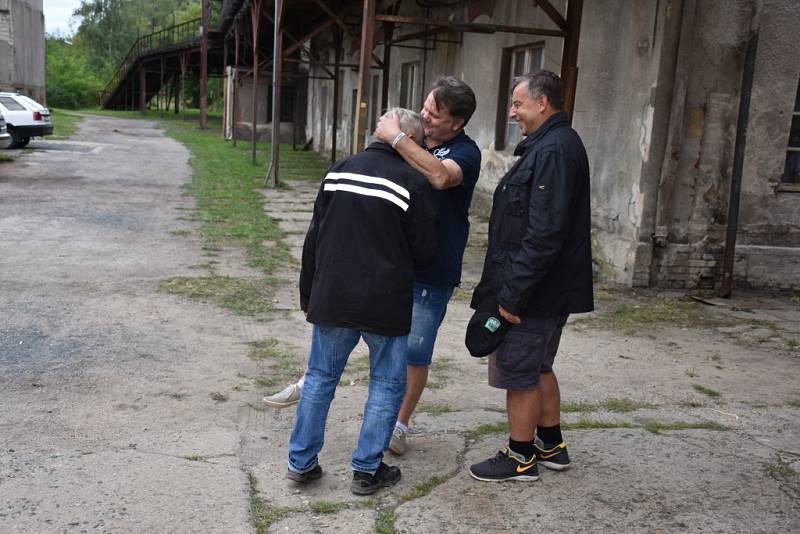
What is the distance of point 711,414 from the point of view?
450cm

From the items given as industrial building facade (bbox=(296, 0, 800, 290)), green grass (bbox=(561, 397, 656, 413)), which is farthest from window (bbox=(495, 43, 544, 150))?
green grass (bbox=(561, 397, 656, 413))

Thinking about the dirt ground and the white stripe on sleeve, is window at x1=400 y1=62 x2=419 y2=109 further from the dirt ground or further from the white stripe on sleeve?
the white stripe on sleeve

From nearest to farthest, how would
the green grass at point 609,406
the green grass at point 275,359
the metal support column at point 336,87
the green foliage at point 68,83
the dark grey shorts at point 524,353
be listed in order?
the dark grey shorts at point 524,353, the green grass at point 609,406, the green grass at point 275,359, the metal support column at point 336,87, the green foliage at point 68,83

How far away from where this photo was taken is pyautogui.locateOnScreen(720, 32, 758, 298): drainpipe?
7297 millimetres

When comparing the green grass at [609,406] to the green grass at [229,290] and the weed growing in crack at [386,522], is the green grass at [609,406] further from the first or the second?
the green grass at [229,290]

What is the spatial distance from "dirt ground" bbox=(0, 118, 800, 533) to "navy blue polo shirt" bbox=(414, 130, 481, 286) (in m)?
0.88

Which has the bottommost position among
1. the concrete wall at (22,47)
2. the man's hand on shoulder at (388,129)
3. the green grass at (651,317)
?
the green grass at (651,317)

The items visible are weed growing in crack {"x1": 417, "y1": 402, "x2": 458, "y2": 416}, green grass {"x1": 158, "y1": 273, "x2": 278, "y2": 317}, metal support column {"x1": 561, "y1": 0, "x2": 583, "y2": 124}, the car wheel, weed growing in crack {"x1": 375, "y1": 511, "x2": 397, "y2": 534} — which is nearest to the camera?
weed growing in crack {"x1": 375, "y1": 511, "x2": 397, "y2": 534}

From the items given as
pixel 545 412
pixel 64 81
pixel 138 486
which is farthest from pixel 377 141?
pixel 64 81

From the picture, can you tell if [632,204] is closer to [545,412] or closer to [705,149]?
[705,149]

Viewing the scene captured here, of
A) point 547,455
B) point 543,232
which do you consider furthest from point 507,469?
point 543,232

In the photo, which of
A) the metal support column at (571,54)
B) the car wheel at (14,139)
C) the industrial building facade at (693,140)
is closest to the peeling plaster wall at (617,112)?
the industrial building facade at (693,140)

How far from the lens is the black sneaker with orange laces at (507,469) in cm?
346

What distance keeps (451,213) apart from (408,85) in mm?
12934
